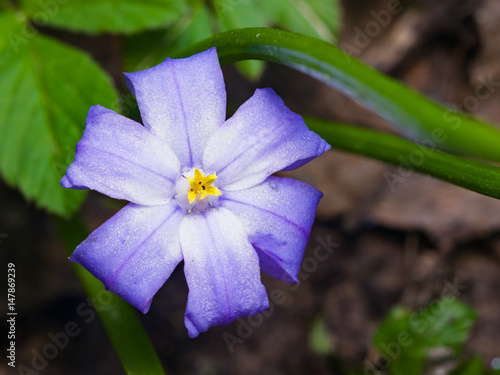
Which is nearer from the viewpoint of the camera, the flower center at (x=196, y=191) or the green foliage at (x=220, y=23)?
the flower center at (x=196, y=191)

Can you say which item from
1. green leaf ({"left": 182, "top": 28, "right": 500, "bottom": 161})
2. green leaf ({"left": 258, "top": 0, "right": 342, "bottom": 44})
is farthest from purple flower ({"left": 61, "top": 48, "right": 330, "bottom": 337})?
green leaf ({"left": 258, "top": 0, "right": 342, "bottom": 44})

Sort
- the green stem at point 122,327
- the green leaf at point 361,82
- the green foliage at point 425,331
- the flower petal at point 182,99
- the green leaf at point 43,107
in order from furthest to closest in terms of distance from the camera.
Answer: the green foliage at point 425,331 → the green leaf at point 43,107 → the green stem at point 122,327 → the green leaf at point 361,82 → the flower petal at point 182,99

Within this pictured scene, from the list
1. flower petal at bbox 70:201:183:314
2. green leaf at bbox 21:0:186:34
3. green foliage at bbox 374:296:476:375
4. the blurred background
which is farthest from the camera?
the blurred background

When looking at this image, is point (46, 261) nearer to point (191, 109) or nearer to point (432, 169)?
point (191, 109)

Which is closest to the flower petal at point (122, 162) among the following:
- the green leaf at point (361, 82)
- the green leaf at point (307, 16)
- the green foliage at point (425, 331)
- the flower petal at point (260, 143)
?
the flower petal at point (260, 143)

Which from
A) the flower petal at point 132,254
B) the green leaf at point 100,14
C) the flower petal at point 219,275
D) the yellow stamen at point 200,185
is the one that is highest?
the green leaf at point 100,14

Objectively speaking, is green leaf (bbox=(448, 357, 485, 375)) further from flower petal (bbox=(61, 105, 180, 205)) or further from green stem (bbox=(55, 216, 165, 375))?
flower petal (bbox=(61, 105, 180, 205))

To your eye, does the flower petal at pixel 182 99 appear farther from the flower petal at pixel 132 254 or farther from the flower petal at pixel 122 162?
the flower petal at pixel 132 254
